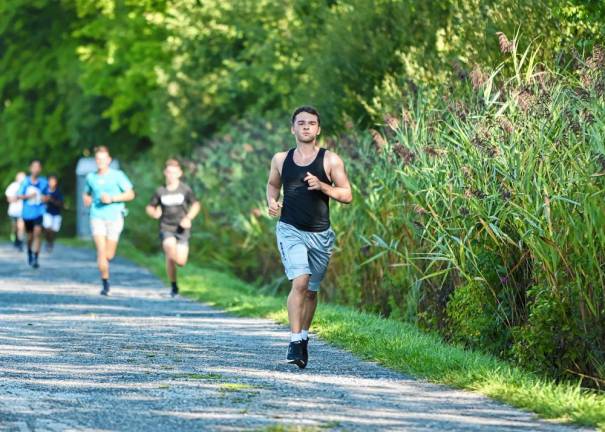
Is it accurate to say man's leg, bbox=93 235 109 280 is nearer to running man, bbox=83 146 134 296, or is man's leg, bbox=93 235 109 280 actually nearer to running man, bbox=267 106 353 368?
running man, bbox=83 146 134 296

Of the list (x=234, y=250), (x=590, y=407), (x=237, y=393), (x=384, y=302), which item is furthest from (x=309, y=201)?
(x=234, y=250)

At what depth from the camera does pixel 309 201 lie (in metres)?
11.2

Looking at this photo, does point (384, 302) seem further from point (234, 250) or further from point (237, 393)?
point (234, 250)

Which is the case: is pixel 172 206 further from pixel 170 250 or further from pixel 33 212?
pixel 33 212

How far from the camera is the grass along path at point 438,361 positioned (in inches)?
338

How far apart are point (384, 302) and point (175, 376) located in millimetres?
6669

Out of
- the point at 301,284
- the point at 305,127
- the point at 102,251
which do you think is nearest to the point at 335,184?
the point at 305,127

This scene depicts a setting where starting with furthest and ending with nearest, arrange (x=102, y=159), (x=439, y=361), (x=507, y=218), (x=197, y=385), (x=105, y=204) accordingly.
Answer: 1. (x=105, y=204)
2. (x=102, y=159)
3. (x=507, y=218)
4. (x=439, y=361)
5. (x=197, y=385)

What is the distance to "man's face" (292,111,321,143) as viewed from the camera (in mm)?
11086

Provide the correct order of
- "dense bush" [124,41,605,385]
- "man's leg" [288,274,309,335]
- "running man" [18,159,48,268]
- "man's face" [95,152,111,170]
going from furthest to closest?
1. "running man" [18,159,48,268]
2. "man's face" [95,152,111,170]
3. "man's leg" [288,274,309,335]
4. "dense bush" [124,41,605,385]

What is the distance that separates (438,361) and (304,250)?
4.19 feet

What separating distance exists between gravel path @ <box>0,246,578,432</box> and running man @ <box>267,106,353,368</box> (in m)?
0.59

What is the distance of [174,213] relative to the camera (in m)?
19.7

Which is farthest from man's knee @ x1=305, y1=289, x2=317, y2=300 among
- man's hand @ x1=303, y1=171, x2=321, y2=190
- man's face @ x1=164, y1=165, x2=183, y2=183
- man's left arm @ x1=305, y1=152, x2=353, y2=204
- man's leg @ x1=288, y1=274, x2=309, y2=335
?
man's face @ x1=164, y1=165, x2=183, y2=183
